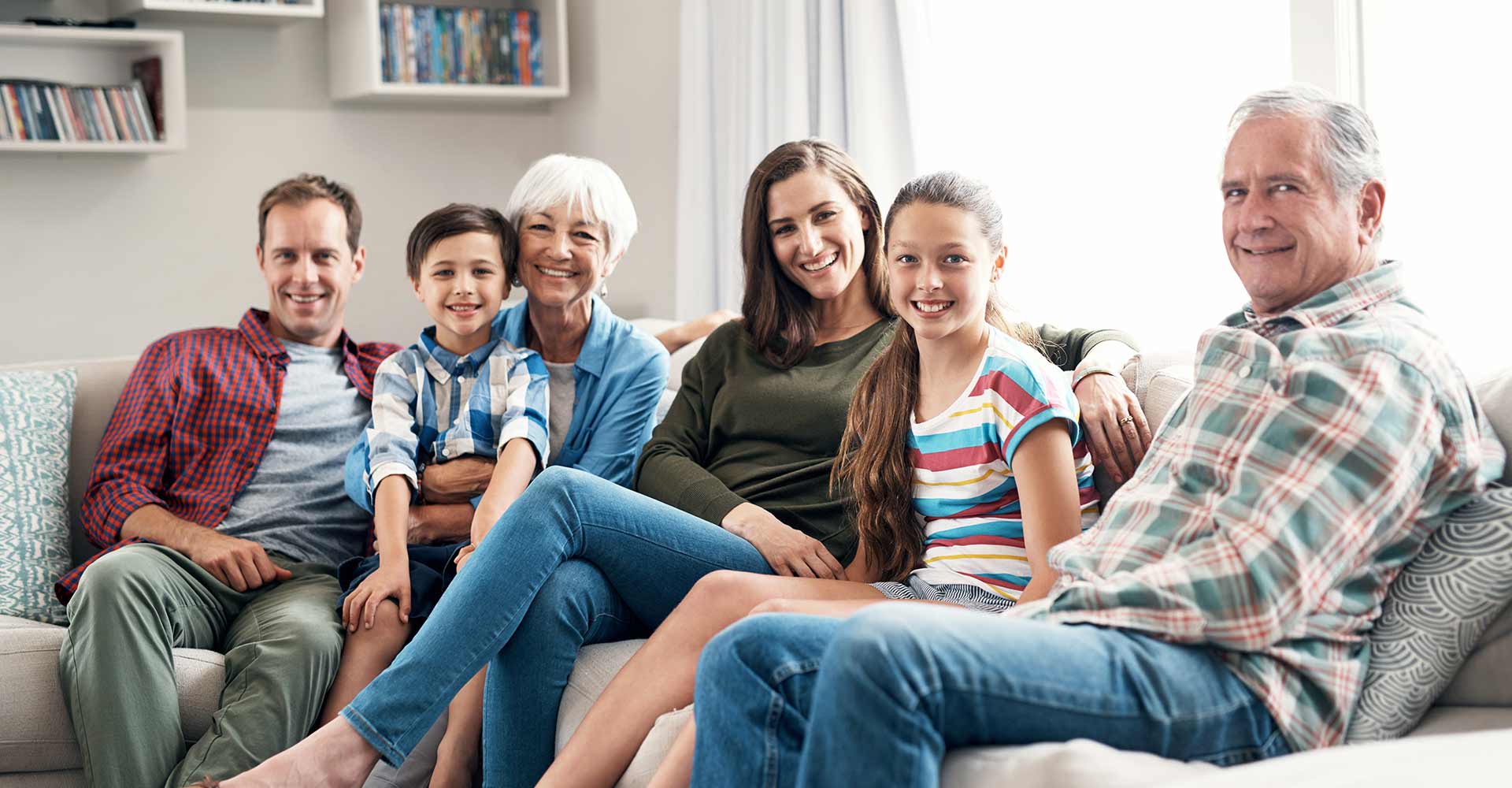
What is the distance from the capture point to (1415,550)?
1340 millimetres

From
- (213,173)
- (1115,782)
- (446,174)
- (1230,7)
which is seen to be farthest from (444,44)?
(1115,782)

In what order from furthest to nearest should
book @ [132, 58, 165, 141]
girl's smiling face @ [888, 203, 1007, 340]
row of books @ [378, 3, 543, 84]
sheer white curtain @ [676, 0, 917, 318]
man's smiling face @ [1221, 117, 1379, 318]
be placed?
row of books @ [378, 3, 543, 84], book @ [132, 58, 165, 141], sheer white curtain @ [676, 0, 917, 318], girl's smiling face @ [888, 203, 1007, 340], man's smiling face @ [1221, 117, 1379, 318]

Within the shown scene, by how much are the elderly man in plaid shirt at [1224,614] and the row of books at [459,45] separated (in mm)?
2731

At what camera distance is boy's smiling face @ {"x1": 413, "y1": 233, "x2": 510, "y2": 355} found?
7.72 ft

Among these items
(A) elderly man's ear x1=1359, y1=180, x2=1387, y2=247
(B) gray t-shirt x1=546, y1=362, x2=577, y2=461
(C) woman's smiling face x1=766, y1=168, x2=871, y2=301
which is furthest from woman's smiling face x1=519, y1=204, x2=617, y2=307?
(A) elderly man's ear x1=1359, y1=180, x2=1387, y2=247

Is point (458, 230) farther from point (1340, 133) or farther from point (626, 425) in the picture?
point (1340, 133)

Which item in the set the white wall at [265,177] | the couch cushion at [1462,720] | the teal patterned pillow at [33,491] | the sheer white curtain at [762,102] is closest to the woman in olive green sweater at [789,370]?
the sheer white curtain at [762,102]

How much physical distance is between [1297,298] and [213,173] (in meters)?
3.07

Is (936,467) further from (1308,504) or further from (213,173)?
(213,173)

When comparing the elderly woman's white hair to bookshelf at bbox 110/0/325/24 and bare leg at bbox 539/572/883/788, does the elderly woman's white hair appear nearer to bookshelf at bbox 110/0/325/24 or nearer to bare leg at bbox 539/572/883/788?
bare leg at bbox 539/572/883/788

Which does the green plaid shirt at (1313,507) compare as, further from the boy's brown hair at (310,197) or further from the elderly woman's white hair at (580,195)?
the boy's brown hair at (310,197)

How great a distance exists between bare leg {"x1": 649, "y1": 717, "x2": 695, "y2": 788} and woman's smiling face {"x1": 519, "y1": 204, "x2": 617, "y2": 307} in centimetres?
107

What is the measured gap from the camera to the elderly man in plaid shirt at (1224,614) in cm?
125

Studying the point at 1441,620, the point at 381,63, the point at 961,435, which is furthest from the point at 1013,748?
the point at 381,63
